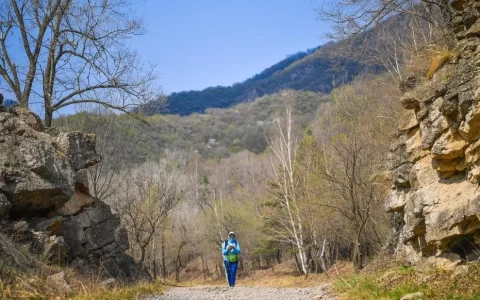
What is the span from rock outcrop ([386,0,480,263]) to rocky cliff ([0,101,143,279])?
21.4 feet

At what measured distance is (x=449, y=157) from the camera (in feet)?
21.4

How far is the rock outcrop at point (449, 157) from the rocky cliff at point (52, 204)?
6.53 metres

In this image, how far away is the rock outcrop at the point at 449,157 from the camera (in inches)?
236

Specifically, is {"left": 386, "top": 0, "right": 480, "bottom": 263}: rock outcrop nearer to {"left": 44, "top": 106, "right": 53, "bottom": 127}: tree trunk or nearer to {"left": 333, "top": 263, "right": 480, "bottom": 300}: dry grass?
{"left": 333, "top": 263, "right": 480, "bottom": 300}: dry grass

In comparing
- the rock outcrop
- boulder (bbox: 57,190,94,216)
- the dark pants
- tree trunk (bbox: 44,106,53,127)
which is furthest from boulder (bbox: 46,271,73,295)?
the dark pants

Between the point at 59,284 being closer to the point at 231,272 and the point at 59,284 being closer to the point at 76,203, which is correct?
the point at 76,203

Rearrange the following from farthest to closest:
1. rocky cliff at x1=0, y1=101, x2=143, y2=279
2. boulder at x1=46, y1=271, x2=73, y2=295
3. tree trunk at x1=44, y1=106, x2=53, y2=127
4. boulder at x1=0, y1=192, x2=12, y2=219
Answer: tree trunk at x1=44, y1=106, x2=53, y2=127 < rocky cliff at x1=0, y1=101, x2=143, y2=279 < boulder at x1=0, y1=192, x2=12, y2=219 < boulder at x1=46, y1=271, x2=73, y2=295

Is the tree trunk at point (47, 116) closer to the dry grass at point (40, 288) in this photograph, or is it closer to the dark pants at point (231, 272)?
the dry grass at point (40, 288)

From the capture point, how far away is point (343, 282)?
8367 millimetres

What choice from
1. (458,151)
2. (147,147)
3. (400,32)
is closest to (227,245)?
(458,151)

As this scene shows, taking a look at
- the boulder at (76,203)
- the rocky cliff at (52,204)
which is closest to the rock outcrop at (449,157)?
the rocky cliff at (52,204)

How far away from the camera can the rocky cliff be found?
840cm

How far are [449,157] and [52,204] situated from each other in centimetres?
833

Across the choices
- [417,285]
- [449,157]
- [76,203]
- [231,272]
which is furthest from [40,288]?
[231,272]
